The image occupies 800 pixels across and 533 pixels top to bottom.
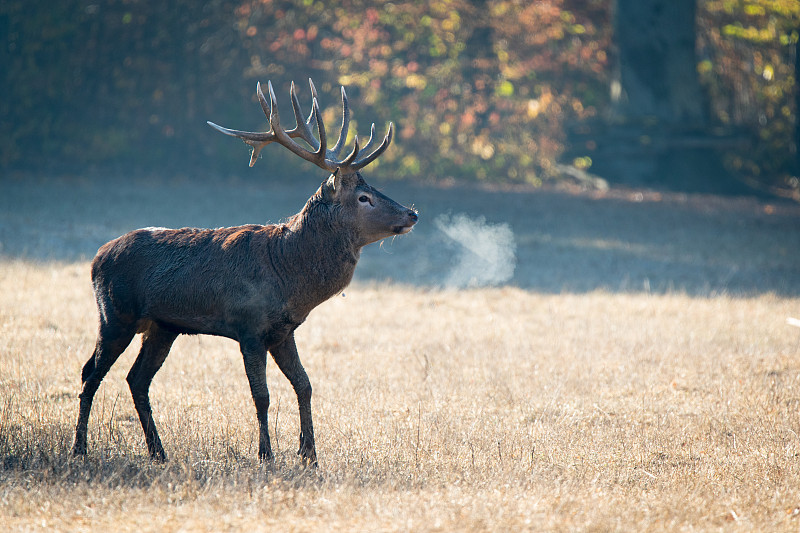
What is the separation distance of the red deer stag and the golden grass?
522mm

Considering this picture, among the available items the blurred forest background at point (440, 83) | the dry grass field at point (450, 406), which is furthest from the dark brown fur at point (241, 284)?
the blurred forest background at point (440, 83)

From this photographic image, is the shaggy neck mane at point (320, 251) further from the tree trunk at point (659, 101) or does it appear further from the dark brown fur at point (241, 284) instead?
the tree trunk at point (659, 101)

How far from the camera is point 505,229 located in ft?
57.1

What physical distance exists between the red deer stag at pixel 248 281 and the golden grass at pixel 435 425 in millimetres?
522

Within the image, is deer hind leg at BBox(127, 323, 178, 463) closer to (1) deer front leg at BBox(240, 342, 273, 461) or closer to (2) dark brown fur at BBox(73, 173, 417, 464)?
(2) dark brown fur at BBox(73, 173, 417, 464)

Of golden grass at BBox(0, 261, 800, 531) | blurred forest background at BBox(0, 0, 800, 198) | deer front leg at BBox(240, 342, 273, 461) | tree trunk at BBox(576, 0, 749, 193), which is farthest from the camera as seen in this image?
tree trunk at BBox(576, 0, 749, 193)

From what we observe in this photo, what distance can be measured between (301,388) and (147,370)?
120 centimetres

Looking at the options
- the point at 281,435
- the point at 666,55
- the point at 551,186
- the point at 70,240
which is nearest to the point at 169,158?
the point at 70,240

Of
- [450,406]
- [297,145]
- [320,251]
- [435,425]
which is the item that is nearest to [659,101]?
[450,406]

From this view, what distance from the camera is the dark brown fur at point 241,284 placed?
616cm

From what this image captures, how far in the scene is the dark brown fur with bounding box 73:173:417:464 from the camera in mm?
6160

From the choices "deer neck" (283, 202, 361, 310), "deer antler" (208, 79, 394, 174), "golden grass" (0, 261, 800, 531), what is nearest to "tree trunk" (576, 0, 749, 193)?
"golden grass" (0, 261, 800, 531)

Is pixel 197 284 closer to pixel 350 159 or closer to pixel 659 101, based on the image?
pixel 350 159

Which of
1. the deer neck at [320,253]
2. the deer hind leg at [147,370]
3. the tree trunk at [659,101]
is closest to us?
the deer neck at [320,253]
